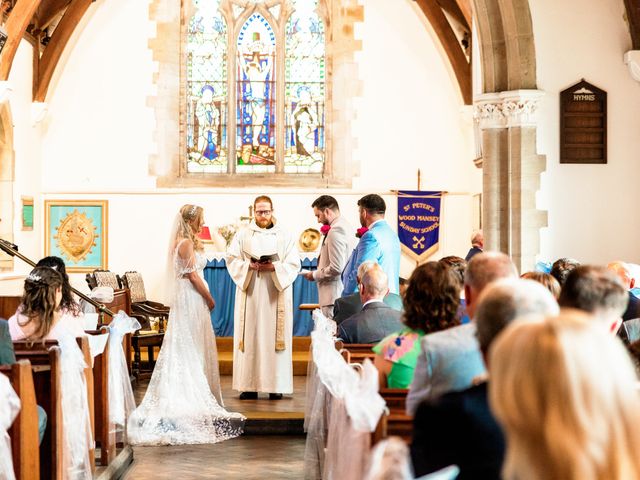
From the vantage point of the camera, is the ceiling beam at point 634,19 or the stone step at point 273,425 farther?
the ceiling beam at point 634,19

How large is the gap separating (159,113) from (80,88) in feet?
3.44

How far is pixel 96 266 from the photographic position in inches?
501

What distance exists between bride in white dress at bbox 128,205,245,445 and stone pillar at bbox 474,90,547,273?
238 centimetres

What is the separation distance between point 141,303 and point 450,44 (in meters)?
5.03

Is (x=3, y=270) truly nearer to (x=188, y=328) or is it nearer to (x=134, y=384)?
(x=134, y=384)

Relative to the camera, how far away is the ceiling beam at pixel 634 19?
7582 mm

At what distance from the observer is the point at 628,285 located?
5.29 metres

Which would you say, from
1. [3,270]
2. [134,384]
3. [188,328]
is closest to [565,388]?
[188,328]

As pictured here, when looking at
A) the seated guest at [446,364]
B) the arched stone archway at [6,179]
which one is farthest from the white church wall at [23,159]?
the seated guest at [446,364]

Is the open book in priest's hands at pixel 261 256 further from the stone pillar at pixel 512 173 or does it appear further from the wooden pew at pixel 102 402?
the wooden pew at pixel 102 402

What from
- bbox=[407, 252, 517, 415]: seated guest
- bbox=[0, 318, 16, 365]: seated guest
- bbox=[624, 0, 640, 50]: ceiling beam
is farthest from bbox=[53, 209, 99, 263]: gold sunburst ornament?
bbox=[407, 252, 517, 415]: seated guest

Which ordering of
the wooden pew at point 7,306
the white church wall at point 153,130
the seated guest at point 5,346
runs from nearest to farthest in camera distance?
1. the seated guest at point 5,346
2. the wooden pew at point 7,306
3. the white church wall at point 153,130

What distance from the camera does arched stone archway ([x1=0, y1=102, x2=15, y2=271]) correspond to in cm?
1147

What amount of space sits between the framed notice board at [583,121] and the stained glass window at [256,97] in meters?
6.28
